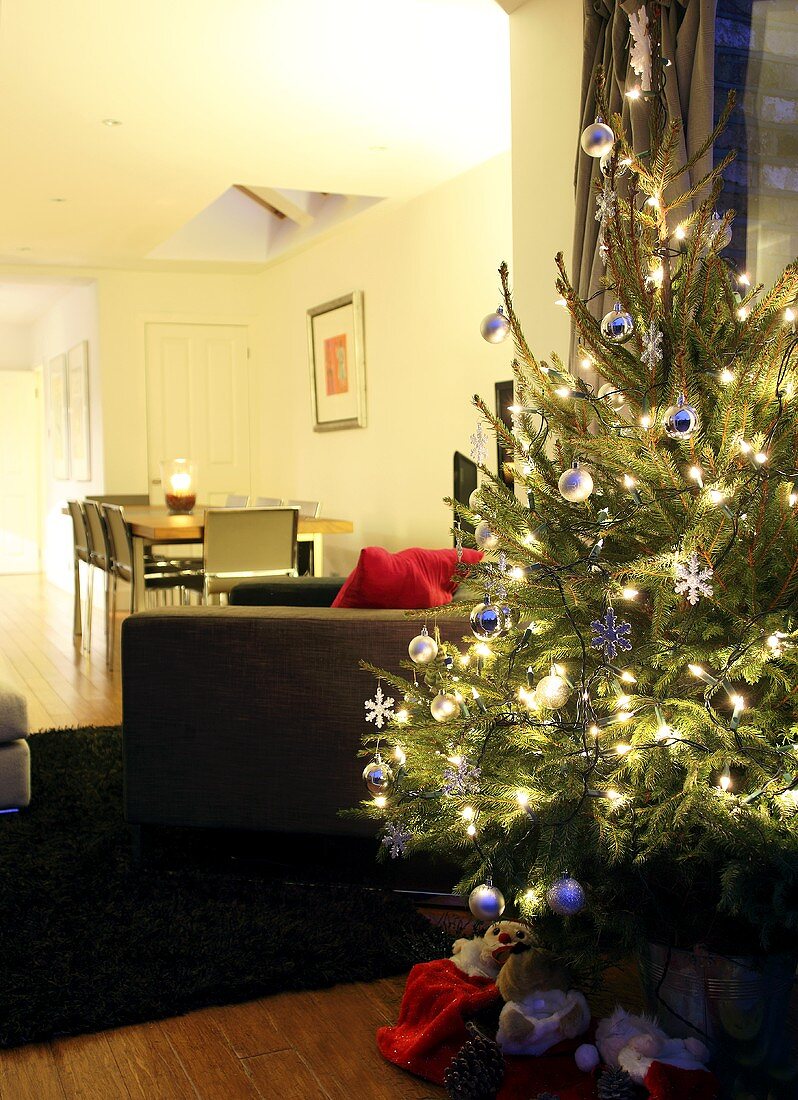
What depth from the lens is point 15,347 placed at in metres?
12.6

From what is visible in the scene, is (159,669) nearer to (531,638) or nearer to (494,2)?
(531,638)

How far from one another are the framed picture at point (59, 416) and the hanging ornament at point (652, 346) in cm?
926

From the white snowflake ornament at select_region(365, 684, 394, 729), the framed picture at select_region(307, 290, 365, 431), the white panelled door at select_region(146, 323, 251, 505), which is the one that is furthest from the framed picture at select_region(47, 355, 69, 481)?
the white snowflake ornament at select_region(365, 684, 394, 729)

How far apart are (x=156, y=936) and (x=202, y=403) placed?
7.17m

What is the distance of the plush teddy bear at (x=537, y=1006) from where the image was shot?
1987 millimetres

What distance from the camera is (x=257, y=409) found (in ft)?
31.0

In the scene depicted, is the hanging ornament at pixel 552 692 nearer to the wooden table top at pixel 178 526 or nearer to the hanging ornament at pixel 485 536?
the hanging ornament at pixel 485 536

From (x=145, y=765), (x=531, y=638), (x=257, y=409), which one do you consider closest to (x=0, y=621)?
(x=257, y=409)

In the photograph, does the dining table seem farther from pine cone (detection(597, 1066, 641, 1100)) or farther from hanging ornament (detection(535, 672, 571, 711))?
pine cone (detection(597, 1066, 641, 1100))

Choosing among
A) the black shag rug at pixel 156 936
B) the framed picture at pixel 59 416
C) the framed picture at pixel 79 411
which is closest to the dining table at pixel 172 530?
the black shag rug at pixel 156 936

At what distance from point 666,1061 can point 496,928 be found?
530 millimetres

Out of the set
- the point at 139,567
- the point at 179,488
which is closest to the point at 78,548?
the point at 179,488

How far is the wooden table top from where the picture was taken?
19.5 ft

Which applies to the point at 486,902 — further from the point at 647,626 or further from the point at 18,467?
the point at 18,467
